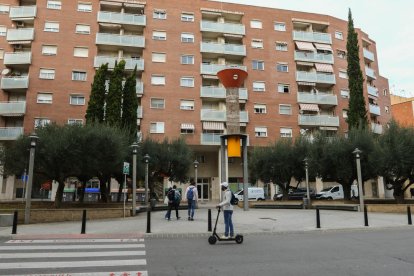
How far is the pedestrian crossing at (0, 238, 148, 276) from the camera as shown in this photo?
6.72 m

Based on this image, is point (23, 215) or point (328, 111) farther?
point (328, 111)

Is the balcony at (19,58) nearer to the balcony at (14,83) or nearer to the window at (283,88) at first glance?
the balcony at (14,83)

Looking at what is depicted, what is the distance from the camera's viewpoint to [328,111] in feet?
Answer: 153

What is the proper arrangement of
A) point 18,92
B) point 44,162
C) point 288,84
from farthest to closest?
point 288,84 < point 18,92 < point 44,162

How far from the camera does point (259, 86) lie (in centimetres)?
4356

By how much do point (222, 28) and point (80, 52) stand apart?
16.9 meters

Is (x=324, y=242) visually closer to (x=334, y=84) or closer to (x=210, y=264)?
(x=210, y=264)

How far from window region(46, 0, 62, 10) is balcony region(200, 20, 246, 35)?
53.4 ft

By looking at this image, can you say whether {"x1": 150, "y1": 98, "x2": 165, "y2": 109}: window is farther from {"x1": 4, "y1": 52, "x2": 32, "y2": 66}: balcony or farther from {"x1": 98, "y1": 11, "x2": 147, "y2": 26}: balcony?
{"x1": 4, "y1": 52, "x2": 32, "y2": 66}: balcony

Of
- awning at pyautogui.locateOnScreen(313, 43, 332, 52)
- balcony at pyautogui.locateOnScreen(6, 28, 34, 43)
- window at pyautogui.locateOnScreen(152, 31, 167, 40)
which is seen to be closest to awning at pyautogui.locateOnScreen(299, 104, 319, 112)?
awning at pyautogui.locateOnScreen(313, 43, 332, 52)

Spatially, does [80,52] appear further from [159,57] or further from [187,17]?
[187,17]

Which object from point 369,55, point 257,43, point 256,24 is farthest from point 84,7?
point 369,55

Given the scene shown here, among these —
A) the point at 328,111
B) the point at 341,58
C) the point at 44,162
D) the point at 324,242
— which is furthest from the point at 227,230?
the point at 341,58

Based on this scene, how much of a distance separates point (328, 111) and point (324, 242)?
39068 mm
